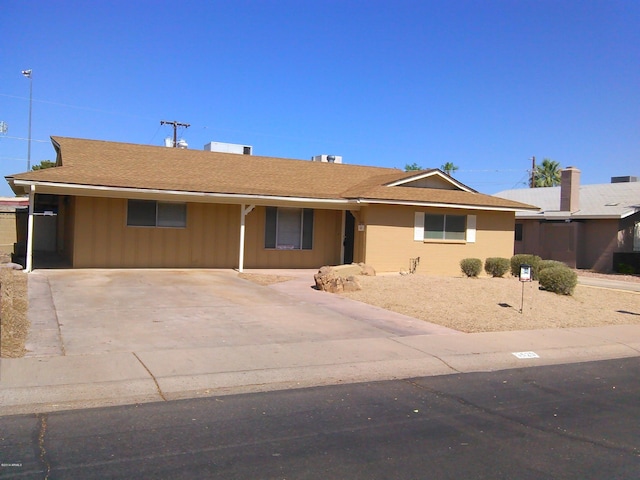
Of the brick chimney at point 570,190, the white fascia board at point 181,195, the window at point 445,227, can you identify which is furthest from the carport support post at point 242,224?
the brick chimney at point 570,190

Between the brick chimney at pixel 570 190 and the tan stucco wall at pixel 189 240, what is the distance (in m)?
14.9

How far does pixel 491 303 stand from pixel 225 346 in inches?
307

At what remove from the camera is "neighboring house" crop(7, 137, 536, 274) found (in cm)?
1841

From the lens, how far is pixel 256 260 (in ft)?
69.1

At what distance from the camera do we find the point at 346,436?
18.5ft

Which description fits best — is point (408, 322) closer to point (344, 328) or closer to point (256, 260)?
point (344, 328)

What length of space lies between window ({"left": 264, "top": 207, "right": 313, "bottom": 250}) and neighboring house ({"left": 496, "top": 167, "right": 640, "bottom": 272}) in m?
14.6

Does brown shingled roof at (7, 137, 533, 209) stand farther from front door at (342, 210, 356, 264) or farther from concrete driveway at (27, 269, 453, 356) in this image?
concrete driveway at (27, 269, 453, 356)

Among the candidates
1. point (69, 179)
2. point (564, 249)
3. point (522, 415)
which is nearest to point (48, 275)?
point (69, 179)

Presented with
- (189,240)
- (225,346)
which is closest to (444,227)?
(189,240)

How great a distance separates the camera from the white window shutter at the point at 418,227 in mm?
21375

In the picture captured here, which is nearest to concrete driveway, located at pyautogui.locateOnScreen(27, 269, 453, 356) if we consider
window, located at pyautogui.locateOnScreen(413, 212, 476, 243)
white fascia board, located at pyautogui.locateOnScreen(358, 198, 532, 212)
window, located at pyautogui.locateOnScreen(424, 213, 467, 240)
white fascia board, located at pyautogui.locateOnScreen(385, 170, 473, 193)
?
white fascia board, located at pyautogui.locateOnScreen(358, 198, 532, 212)

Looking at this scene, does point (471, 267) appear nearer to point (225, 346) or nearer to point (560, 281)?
point (560, 281)

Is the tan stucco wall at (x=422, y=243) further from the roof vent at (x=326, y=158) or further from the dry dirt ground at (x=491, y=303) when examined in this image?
the roof vent at (x=326, y=158)
